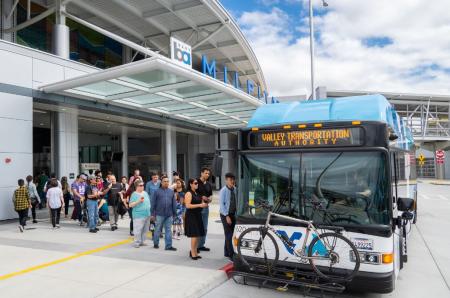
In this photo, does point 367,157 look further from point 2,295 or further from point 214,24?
point 214,24

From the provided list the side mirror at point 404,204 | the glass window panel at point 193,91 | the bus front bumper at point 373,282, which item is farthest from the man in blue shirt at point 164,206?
the glass window panel at point 193,91

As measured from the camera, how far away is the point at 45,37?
2062cm

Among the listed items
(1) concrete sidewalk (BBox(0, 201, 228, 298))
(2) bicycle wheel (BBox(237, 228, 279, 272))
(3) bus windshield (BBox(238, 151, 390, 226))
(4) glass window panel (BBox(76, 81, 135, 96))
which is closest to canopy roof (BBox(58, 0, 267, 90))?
(4) glass window panel (BBox(76, 81, 135, 96))

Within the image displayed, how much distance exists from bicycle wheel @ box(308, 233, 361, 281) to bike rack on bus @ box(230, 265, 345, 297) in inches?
4.8

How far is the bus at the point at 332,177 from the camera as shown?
5027 mm

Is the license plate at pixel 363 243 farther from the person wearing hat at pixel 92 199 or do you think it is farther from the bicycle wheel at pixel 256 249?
the person wearing hat at pixel 92 199

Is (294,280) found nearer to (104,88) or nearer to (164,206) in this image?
(164,206)

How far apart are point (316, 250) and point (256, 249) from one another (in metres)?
0.92

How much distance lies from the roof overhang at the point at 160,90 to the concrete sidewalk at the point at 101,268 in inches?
202

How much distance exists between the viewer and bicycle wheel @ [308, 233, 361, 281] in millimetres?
5023

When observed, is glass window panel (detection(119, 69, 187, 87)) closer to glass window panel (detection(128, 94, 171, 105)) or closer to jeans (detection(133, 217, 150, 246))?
glass window panel (detection(128, 94, 171, 105))

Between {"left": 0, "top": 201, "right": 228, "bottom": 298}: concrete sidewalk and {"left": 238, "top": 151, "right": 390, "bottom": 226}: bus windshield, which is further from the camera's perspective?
{"left": 0, "top": 201, "right": 228, "bottom": 298}: concrete sidewalk

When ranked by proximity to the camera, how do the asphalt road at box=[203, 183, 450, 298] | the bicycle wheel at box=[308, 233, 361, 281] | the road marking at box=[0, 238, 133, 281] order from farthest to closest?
the road marking at box=[0, 238, 133, 281]
the asphalt road at box=[203, 183, 450, 298]
the bicycle wheel at box=[308, 233, 361, 281]

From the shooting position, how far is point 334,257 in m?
5.14
